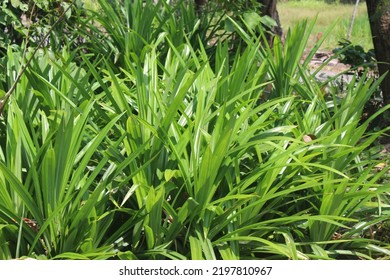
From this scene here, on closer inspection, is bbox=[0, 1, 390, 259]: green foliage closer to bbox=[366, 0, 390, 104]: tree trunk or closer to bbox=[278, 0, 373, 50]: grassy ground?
bbox=[366, 0, 390, 104]: tree trunk

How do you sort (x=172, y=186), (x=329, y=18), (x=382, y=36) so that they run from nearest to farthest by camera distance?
1. (x=172, y=186)
2. (x=382, y=36)
3. (x=329, y=18)

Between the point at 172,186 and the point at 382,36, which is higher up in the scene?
the point at 382,36

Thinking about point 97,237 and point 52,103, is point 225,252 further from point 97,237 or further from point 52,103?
point 52,103

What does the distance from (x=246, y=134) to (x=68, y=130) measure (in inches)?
29.2

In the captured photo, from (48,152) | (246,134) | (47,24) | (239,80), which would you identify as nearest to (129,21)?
(47,24)

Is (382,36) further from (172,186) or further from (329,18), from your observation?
(329,18)

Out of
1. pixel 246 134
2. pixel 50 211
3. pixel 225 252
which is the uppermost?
pixel 246 134

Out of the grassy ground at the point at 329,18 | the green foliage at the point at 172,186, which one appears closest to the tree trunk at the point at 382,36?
the green foliage at the point at 172,186

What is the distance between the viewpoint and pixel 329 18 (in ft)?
37.0

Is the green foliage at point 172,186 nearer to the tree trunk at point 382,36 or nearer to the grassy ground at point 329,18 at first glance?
the tree trunk at point 382,36

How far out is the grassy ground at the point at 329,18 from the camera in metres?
9.67

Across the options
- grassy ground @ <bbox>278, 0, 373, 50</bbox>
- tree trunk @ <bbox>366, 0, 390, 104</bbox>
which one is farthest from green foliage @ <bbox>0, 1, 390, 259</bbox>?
grassy ground @ <bbox>278, 0, 373, 50</bbox>

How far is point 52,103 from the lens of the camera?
3061 millimetres

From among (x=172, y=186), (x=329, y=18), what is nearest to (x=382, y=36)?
(x=172, y=186)
